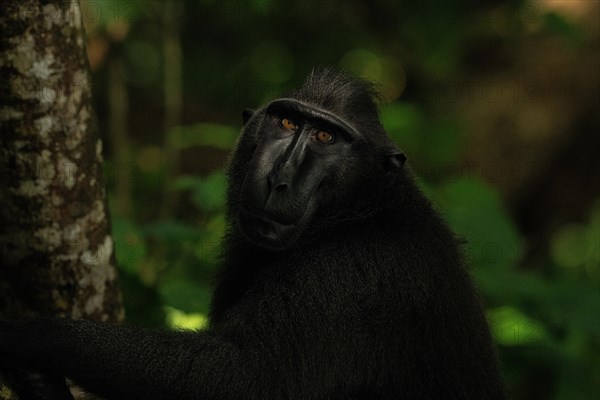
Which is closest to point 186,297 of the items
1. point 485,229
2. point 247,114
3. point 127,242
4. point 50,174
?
point 127,242

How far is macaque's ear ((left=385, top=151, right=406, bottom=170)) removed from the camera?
13.0 ft

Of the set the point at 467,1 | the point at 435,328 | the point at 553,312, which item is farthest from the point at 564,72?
the point at 435,328

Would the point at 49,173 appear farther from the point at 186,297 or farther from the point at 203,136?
the point at 203,136

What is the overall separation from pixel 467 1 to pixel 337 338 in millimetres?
5753

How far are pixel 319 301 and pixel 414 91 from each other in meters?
7.89

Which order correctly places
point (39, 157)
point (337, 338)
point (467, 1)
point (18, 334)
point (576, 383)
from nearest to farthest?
point (18, 334)
point (337, 338)
point (39, 157)
point (576, 383)
point (467, 1)

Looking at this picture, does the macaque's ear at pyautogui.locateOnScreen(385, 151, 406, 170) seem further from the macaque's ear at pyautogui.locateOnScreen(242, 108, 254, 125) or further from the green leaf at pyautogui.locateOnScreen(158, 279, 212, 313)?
the green leaf at pyautogui.locateOnScreen(158, 279, 212, 313)

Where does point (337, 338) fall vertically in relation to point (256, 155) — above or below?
below

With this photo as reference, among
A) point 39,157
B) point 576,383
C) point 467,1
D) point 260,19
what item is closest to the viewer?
point 39,157

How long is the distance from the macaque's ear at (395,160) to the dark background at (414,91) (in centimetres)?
293

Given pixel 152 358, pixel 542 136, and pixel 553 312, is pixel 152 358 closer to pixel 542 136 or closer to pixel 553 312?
pixel 553 312

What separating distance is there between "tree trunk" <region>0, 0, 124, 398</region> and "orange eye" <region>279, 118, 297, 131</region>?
2.92 ft

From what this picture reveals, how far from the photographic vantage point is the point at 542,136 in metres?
9.84

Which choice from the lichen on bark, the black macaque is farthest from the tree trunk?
the black macaque
